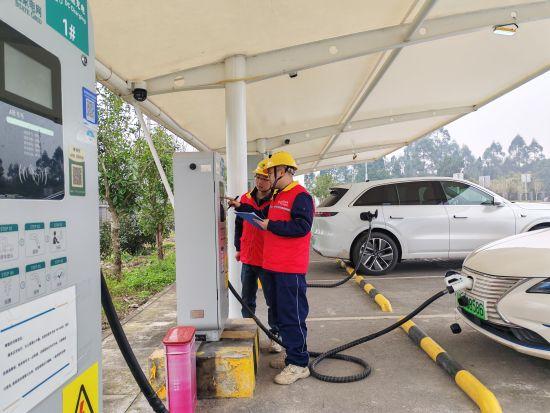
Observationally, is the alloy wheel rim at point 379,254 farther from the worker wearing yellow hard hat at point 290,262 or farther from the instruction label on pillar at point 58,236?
the instruction label on pillar at point 58,236

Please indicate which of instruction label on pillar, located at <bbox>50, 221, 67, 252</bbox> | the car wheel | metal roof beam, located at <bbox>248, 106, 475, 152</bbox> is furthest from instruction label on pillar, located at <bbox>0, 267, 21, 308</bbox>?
metal roof beam, located at <bbox>248, 106, 475, 152</bbox>

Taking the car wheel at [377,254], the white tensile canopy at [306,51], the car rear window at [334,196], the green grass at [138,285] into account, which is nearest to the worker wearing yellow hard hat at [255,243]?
the white tensile canopy at [306,51]

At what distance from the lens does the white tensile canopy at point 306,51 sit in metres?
4.57

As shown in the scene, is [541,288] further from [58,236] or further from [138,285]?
[138,285]

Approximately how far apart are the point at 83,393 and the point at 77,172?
600mm

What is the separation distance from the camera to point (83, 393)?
122 cm

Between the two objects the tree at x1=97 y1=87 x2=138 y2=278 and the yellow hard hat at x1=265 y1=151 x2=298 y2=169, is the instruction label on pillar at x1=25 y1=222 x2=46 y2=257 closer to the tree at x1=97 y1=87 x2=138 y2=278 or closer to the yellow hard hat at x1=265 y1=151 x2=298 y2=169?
the yellow hard hat at x1=265 y1=151 x2=298 y2=169

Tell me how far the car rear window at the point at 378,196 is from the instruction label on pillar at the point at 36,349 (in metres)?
7.50

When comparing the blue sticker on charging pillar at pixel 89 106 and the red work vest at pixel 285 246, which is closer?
the blue sticker on charging pillar at pixel 89 106

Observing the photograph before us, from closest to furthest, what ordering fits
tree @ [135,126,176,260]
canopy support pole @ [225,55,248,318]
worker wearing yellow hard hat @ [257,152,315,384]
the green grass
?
worker wearing yellow hard hat @ [257,152,315,384] → canopy support pole @ [225,55,248,318] → the green grass → tree @ [135,126,176,260]

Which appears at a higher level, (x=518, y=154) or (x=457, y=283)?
(x=518, y=154)

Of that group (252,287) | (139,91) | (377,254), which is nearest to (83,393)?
(252,287)

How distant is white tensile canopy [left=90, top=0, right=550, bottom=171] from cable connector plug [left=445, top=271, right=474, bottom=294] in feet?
9.84

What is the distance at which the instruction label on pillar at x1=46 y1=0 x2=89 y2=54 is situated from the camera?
3.58 feet
